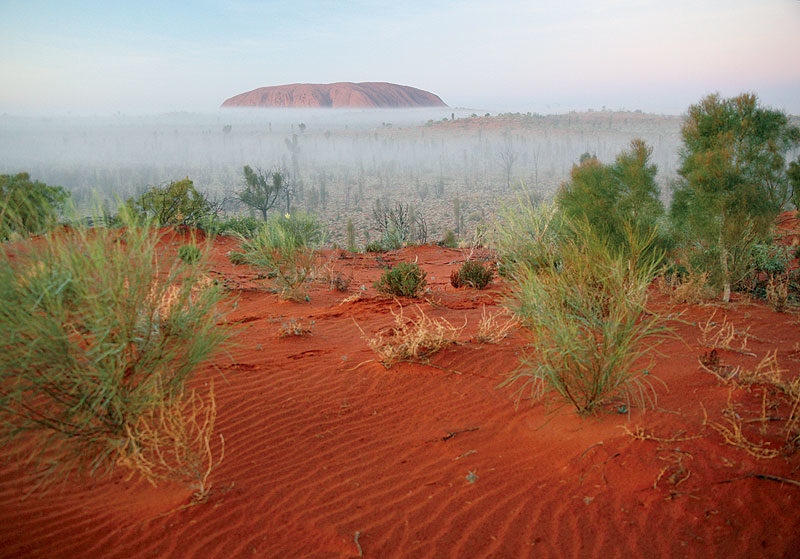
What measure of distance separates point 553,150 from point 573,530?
58.8m

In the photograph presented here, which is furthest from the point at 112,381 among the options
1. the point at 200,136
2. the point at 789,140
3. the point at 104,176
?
the point at 200,136

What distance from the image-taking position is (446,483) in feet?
12.2

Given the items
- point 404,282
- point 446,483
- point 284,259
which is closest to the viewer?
point 446,483

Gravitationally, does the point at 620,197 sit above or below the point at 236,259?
above

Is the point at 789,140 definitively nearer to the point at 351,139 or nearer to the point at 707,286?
the point at 707,286

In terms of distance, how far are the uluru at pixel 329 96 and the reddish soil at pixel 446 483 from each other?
93.7 m

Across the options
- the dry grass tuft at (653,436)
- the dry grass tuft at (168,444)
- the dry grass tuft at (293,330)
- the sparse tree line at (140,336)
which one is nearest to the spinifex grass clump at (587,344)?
the sparse tree line at (140,336)

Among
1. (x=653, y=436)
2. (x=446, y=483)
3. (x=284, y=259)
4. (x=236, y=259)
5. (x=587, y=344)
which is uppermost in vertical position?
(x=587, y=344)

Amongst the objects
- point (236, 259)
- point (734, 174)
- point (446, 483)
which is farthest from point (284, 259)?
point (734, 174)

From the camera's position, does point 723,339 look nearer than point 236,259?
Yes

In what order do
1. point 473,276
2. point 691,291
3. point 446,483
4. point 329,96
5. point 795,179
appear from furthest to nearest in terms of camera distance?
point 329,96 → point 473,276 → point 795,179 → point 691,291 → point 446,483

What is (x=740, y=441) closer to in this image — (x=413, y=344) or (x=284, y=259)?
(x=413, y=344)

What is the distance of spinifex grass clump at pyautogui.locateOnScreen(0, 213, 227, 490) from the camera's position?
2.95 m

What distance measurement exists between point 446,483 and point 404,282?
17.3 feet
